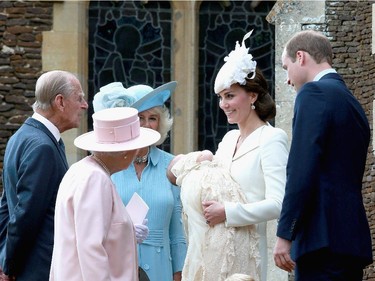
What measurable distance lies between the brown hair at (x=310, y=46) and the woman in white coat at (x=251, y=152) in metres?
0.77

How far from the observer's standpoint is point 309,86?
6.64 meters

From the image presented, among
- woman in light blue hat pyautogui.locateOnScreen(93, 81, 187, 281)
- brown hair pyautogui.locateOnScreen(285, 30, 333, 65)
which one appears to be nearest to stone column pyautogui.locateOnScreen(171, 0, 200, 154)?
woman in light blue hat pyautogui.locateOnScreen(93, 81, 187, 281)

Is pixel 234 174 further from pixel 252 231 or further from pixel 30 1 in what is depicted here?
pixel 30 1

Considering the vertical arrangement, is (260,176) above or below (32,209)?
above

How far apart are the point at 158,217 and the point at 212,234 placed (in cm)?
61

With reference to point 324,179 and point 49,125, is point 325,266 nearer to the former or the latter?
point 324,179

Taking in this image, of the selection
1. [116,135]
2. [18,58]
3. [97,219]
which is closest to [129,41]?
[18,58]

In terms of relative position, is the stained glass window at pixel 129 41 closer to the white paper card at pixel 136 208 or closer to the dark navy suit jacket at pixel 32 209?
the dark navy suit jacket at pixel 32 209

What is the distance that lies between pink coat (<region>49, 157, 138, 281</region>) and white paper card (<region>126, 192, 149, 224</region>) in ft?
2.13

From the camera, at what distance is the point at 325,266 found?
654 cm

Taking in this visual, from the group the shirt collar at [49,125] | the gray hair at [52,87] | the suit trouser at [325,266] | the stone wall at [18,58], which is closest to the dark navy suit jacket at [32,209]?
the shirt collar at [49,125]

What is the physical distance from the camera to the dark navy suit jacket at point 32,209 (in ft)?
23.8

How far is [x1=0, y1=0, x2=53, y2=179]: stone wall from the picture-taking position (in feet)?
46.1

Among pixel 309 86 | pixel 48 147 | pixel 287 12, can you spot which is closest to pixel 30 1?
pixel 287 12
